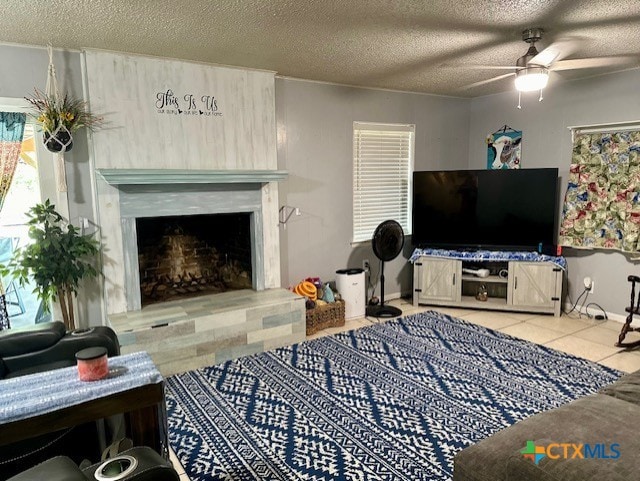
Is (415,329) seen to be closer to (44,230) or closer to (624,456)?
(624,456)

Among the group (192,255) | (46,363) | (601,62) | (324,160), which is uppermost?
(601,62)

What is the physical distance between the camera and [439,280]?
15.8ft

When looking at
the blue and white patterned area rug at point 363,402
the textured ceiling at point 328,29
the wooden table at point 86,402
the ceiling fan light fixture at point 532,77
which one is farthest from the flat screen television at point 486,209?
the wooden table at point 86,402

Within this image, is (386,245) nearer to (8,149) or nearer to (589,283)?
(589,283)

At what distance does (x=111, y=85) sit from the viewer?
3.30 meters

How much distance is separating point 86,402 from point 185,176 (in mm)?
2116

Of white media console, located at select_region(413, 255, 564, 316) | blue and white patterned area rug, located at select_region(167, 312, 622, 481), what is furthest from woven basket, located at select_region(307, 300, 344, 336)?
white media console, located at select_region(413, 255, 564, 316)

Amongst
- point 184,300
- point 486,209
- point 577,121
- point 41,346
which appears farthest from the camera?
point 486,209

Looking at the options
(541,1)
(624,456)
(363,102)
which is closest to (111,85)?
(363,102)

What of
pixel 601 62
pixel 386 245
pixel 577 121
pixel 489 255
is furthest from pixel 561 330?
pixel 601 62

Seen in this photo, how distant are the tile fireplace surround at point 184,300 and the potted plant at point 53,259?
277 mm

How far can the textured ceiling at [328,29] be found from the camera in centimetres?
242

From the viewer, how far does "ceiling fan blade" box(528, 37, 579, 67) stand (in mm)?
2822

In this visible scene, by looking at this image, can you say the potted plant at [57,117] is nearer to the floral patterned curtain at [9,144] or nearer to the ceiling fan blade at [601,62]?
the floral patterned curtain at [9,144]
